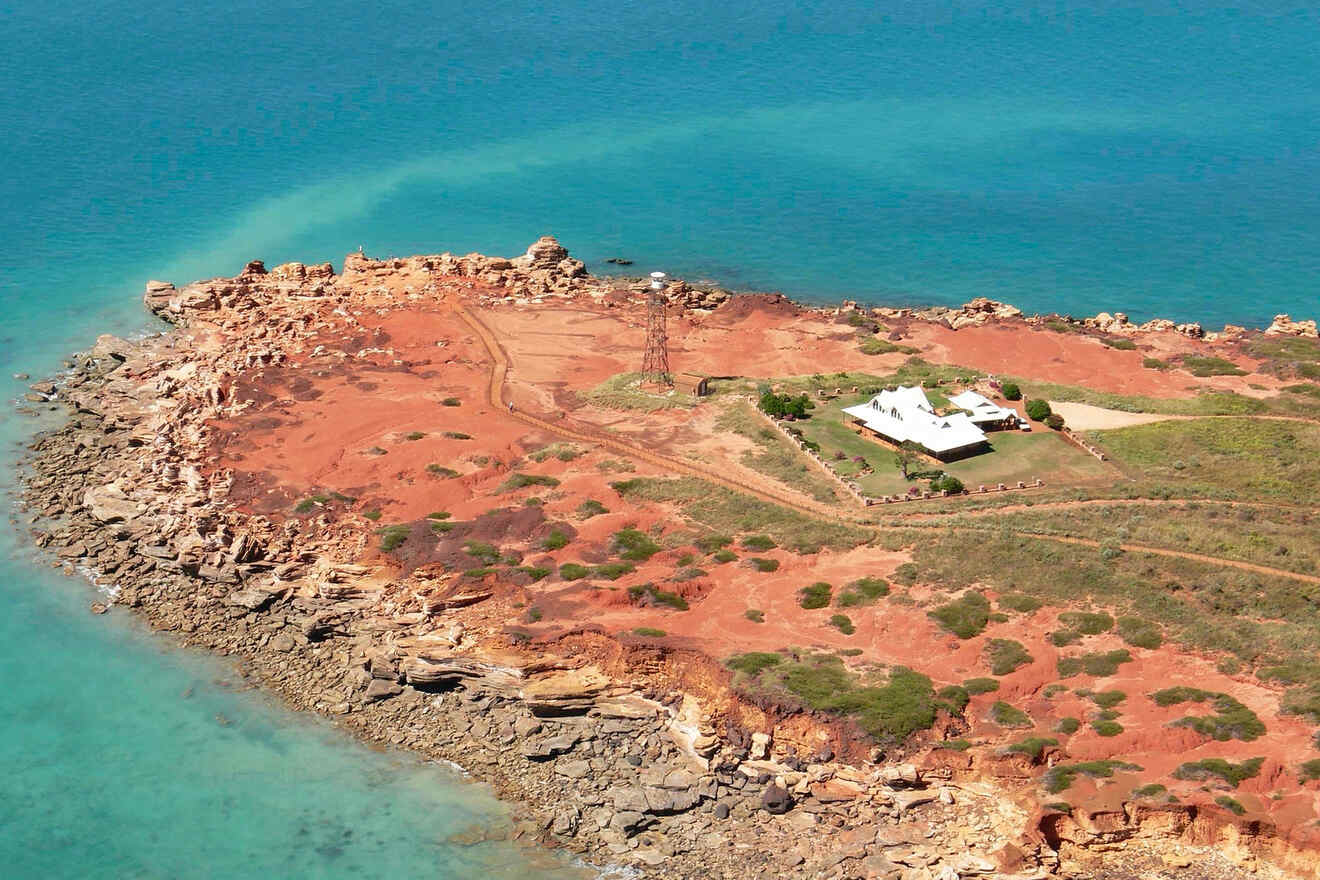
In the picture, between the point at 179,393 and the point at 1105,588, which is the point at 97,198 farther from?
the point at 1105,588

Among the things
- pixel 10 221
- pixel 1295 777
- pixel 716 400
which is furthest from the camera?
pixel 10 221

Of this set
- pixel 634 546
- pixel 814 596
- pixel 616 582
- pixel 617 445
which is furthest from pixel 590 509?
pixel 814 596

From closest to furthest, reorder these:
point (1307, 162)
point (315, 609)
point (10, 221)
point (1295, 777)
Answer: point (1295, 777) < point (315, 609) < point (10, 221) < point (1307, 162)

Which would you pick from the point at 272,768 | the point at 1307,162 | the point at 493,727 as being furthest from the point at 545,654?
the point at 1307,162

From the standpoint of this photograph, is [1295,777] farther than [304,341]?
No

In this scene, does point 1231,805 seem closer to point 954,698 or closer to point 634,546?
point 954,698

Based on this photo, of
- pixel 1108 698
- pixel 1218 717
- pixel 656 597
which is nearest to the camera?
pixel 1218 717
